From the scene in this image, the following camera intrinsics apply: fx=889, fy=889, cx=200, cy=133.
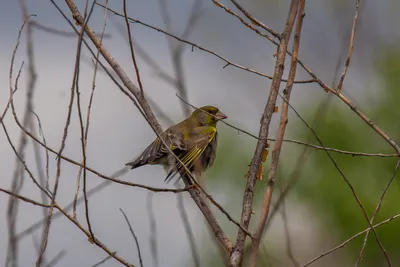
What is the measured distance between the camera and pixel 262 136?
3961 mm

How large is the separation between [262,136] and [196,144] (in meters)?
3.05

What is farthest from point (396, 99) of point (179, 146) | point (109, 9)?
point (109, 9)

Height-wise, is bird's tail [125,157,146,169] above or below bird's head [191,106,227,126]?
below

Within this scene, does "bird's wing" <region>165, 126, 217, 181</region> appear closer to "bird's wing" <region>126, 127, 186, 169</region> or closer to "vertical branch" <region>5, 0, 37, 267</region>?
"bird's wing" <region>126, 127, 186, 169</region>

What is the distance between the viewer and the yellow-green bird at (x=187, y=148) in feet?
21.8

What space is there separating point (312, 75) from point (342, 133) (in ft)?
62.7

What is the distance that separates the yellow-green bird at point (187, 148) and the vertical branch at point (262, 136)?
2296 mm

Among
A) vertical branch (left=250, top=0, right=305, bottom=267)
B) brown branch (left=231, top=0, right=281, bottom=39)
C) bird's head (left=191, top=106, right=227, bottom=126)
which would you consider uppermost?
bird's head (left=191, top=106, right=227, bottom=126)

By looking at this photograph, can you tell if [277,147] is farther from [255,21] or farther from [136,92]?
[136,92]

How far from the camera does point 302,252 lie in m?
19.2

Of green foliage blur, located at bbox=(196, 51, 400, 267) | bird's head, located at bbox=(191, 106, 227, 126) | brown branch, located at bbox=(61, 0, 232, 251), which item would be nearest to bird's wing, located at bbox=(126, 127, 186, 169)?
bird's head, located at bbox=(191, 106, 227, 126)

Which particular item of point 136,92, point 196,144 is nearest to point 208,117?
point 196,144

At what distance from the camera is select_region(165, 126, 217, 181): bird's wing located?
6.73 metres

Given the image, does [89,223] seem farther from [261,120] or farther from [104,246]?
[261,120]
